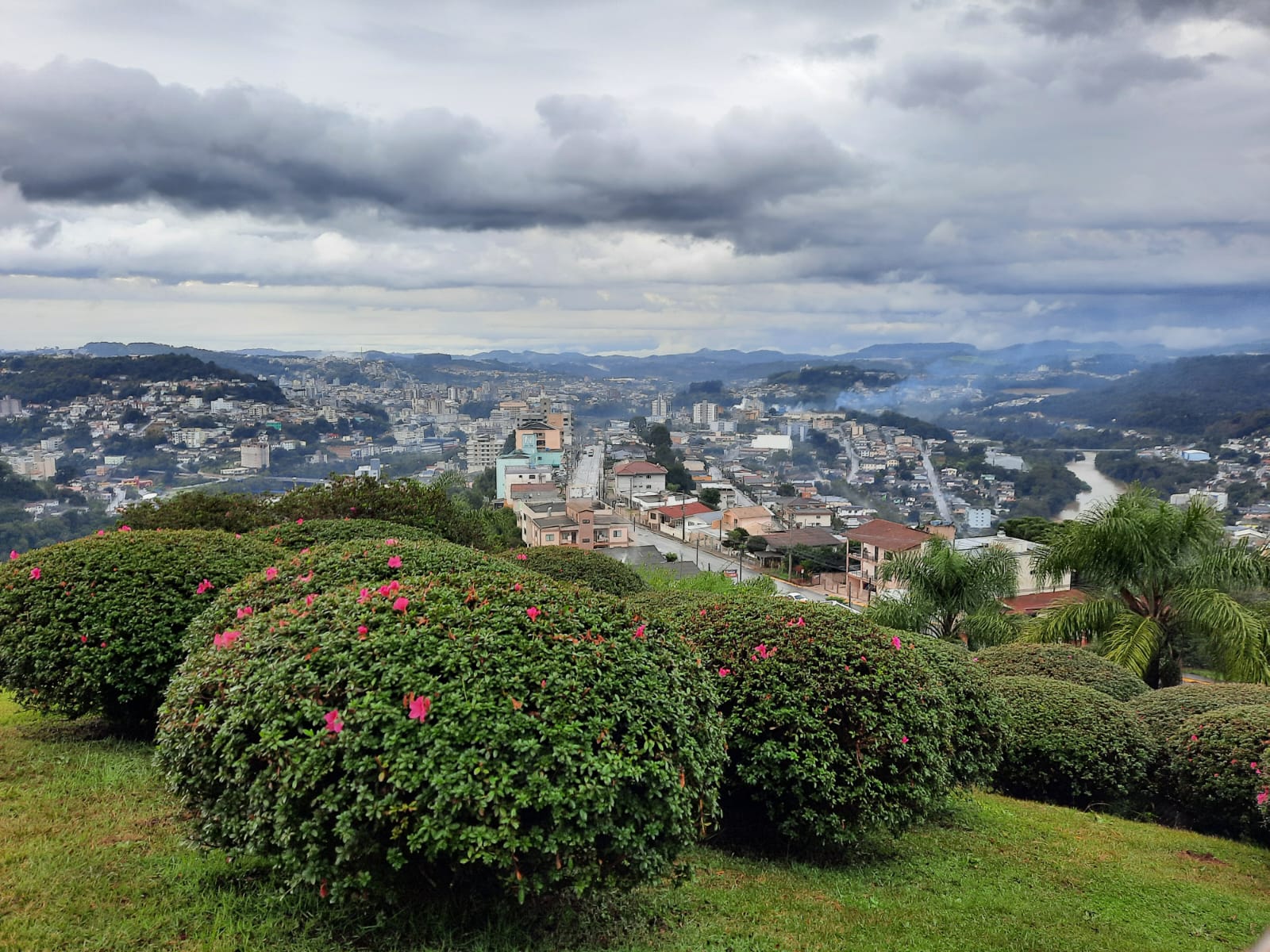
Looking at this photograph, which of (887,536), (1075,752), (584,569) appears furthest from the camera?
(887,536)

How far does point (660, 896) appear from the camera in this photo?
406 cm

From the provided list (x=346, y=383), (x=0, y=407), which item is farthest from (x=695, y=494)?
(x=346, y=383)

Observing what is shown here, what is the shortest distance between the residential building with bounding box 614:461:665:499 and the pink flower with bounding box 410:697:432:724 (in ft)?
273

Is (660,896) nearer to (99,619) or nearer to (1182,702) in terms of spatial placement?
(99,619)

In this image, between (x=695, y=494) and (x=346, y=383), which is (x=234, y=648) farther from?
(x=346, y=383)

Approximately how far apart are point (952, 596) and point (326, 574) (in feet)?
35.2

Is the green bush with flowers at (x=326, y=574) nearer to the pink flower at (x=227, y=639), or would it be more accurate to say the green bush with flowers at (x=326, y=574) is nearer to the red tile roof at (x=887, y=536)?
the pink flower at (x=227, y=639)

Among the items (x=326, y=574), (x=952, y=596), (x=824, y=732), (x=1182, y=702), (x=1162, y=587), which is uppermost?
(x=326, y=574)

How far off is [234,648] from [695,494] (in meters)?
81.7

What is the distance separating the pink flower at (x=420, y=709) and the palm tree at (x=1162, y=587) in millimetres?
10085

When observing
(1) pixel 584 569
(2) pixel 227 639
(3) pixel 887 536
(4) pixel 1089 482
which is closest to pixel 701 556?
(3) pixel 887 536

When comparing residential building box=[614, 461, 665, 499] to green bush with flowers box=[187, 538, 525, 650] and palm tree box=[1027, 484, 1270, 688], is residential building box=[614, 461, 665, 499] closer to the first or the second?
palm tree box=[1027, 484, 1270, 688]

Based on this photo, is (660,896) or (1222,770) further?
(1222,770)

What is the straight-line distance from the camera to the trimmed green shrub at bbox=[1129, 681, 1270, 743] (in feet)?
25.0
